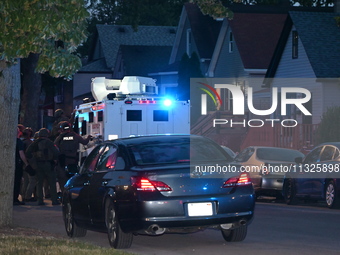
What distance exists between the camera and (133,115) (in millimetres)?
25578

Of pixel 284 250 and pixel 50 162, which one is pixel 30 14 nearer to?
pixel 284 250

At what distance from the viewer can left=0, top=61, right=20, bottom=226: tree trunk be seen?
1622 cm

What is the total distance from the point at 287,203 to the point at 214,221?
430 inches

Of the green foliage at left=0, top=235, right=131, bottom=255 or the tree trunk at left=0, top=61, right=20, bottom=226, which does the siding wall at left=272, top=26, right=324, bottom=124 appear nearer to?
the tree trunk at left=0, top=61, right=20, bottom=226

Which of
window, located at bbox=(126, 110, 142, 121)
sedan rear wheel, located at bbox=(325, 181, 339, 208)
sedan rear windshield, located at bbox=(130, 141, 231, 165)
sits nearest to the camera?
sedan rear windshield, located at bbox=(130, 141, 231, 165)

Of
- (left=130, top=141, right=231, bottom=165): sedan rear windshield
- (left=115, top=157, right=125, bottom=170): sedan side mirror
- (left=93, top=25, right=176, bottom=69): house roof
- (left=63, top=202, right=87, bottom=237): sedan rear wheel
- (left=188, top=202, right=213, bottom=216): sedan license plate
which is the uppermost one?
(left=93, top=25, right=176, bottom=69): house roof

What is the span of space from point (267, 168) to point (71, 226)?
10.9 m

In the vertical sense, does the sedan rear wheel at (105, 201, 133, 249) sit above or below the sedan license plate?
below

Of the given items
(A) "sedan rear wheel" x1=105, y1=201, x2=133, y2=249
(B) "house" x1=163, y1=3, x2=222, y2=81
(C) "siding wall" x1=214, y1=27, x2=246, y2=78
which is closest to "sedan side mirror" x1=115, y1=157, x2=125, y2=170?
(A) "sedan rear wheel" x1=105, y1=201, x2=133, y2=249

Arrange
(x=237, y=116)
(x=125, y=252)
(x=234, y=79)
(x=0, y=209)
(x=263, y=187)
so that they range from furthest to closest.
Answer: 1. (x=234, y=79)
2. (x=237, y=116)
3. (x=263, y=187)
4. (x=0, y=209)
5. (x=125, y=252)

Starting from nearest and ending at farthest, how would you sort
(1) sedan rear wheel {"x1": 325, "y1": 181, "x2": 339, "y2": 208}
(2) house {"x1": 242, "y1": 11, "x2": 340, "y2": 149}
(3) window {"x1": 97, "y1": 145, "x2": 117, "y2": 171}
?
(3) window {"x1": 97, "y1": 145, "x2": 117, "y2": 171} → (1) sedan rear wheel {"x1": 325, "y1": 181, "x2": 339, "y2": 208} → (2) house {"x1": 242, "y1": 11, "x2": 340, "y2": 149}

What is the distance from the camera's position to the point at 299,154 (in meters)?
26.5

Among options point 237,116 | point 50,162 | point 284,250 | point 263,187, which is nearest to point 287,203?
point 263,187

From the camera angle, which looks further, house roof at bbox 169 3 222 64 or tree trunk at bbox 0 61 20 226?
house roof at bbox 169 3 222 64
